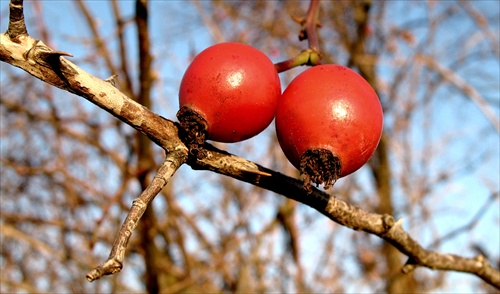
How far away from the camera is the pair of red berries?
2.51 feet

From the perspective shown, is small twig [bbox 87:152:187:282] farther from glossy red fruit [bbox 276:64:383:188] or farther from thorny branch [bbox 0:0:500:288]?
glossy red fruit [bbox 276:64:383:188]

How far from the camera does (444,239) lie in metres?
2.57

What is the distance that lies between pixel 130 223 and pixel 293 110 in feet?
1.04

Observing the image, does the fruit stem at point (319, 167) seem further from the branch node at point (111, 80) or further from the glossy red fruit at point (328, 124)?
the branch node at point (111, 80)

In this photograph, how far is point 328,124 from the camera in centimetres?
76

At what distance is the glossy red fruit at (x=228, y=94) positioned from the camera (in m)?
0.78

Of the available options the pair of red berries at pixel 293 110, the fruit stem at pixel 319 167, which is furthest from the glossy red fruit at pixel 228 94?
the fruit stem at pixel 319 167

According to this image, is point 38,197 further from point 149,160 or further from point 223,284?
point 149,160

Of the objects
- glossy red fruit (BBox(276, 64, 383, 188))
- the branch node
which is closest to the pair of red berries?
glossy red fruit (BBox(276, 64, 383, 188))

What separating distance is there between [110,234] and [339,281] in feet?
7.79

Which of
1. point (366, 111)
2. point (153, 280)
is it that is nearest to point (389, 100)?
point (153, 280)

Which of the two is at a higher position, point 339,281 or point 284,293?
point 339,281

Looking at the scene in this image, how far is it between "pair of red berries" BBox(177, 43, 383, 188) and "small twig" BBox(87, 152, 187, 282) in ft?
0.27

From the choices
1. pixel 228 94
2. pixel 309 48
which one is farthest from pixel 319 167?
pixel 309 48
